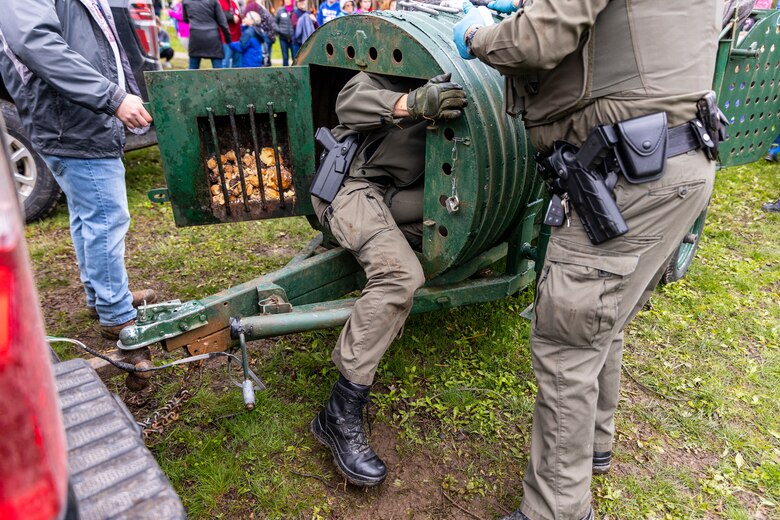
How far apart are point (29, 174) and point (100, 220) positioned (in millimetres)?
2293

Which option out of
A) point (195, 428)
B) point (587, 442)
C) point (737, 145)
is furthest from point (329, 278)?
point (737, 145)

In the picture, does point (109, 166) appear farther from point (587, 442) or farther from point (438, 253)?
point (587, 442)

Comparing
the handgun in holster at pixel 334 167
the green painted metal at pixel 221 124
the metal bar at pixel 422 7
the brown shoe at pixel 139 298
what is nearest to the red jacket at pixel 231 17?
the brown shoe at pixel 139 298

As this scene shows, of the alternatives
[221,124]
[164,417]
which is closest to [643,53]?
[221,124]

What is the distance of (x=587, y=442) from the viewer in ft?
7.45

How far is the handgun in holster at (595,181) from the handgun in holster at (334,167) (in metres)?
1.11

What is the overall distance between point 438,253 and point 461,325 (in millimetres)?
1106

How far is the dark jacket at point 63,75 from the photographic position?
8.48 feet

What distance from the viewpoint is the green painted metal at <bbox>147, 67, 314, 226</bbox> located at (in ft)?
9.13

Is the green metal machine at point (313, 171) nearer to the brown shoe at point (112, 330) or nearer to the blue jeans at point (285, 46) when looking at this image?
the brown shoe at point (112, 330)

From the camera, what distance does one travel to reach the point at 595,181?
2.02m

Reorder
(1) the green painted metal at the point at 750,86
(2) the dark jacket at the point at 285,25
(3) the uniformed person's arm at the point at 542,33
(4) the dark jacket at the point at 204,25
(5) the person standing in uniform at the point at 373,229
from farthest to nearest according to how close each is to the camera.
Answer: (2) the dark jacket at the point at 285,25 < (4) the dark jacket at the point at 204,25 < (1) the green painted metal at the point at 750,86 < (5) the person standing in uniform at the point at 373,229 < (3) the uniformed person's arm at the point at 542,33

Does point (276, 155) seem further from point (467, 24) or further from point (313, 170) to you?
point (467, 24)

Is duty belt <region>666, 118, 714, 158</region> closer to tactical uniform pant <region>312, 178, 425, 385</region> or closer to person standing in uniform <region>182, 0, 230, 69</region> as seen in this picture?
tactical uniform pant <region>312, 178, 425, 385</region>
